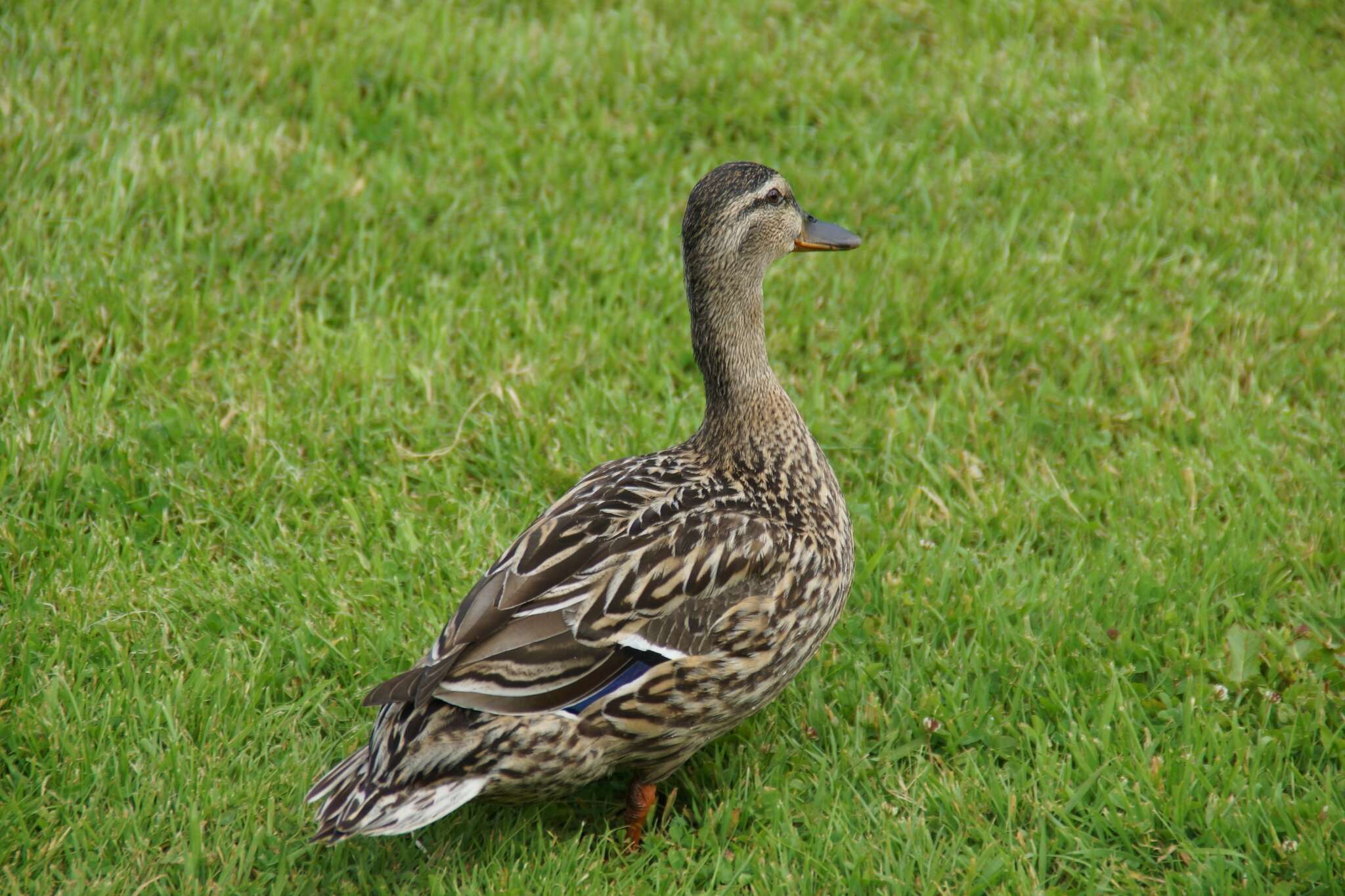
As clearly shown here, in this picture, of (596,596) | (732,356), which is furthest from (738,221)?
(596,596)

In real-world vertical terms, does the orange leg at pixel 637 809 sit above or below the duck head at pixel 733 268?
below

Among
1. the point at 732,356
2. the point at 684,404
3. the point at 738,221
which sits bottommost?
the point at 684,404

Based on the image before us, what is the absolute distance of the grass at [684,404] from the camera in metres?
3.49

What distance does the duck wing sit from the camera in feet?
10.5

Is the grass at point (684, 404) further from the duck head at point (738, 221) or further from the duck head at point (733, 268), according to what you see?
the duck head at point (738, 221)

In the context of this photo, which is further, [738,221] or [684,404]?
[684,404]

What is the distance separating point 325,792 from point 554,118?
12.9ft

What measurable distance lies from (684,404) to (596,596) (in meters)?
1.87

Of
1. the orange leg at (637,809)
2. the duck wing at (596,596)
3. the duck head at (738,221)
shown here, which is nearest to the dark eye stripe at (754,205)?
the duck head at (738,221)

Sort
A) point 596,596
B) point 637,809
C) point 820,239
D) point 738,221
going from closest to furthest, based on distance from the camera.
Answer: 1. point 596,596
2. point 637,809
3. point 738,221
4. point 820,239

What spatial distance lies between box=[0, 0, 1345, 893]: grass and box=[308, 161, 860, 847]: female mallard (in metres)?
0.30

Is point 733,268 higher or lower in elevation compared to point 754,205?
lower

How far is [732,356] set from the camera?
13.1 ft

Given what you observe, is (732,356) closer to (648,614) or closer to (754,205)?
(754,205)
